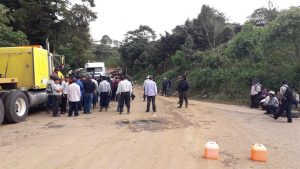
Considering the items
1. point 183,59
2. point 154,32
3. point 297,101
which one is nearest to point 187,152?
point 297,101

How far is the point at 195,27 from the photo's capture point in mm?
42938

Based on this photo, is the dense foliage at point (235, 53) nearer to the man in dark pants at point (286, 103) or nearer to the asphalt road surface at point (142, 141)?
the man in dark pants at point (286, 103)

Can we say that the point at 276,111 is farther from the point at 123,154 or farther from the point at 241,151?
the point at 123,154

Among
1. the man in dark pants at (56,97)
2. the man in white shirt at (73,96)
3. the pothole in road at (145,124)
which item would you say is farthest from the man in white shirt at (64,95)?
the pothole in road at (145,124)

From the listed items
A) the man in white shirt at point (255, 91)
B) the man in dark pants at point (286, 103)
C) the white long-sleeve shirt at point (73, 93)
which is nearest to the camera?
the man in dark pants at point (286, 103)

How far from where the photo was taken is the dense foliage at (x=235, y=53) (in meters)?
21.7

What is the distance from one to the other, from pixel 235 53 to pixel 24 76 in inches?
697

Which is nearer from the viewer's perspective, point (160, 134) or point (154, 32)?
point (160, 134)

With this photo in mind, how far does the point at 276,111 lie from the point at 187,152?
813 centimetres

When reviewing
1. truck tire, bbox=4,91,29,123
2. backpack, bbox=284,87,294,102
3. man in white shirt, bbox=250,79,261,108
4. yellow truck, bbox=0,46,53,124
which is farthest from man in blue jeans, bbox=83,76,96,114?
man in white shirt, bbox=250,79,261,108

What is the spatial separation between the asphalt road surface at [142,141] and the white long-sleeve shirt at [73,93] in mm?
823

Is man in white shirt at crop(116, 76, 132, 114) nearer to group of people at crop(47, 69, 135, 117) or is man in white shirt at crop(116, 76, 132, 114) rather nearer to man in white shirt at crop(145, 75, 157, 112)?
group of people at crop(47, 69, 135, 117)

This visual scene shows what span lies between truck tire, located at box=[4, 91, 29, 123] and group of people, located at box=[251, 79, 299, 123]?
1037 centimetres

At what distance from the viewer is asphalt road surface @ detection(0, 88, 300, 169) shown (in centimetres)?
786
